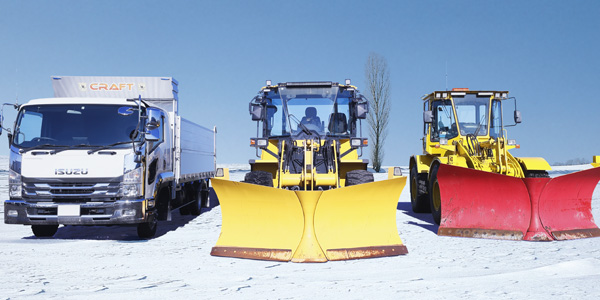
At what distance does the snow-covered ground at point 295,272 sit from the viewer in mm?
4812

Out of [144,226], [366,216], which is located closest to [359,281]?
[366,216]

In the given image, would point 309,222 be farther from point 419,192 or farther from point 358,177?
point 419,192

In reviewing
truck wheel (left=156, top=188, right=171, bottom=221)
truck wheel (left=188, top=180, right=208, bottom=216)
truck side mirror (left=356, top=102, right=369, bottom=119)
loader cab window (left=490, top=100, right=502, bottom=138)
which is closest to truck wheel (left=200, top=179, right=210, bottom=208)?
truck wheel (left=188, top=180, right=208, bottom=216)

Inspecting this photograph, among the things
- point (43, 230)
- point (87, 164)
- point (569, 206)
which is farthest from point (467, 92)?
point (43, 230)

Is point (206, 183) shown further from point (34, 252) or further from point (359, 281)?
point (359, 281)

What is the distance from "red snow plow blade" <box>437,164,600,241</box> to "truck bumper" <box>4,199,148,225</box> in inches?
187

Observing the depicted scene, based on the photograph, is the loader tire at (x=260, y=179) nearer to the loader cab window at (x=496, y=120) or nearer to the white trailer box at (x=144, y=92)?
the white trailer box at (x=144, y=92)

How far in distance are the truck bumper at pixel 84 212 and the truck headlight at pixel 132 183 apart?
0.12 metres

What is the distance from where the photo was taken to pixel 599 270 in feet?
18.4

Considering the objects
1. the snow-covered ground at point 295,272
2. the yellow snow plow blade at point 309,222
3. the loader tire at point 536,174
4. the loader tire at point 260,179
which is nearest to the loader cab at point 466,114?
the loader tire at point 536,174

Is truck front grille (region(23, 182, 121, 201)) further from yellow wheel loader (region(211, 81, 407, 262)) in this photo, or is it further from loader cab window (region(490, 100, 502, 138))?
loader cab window (region(490, 100, 502, 138))

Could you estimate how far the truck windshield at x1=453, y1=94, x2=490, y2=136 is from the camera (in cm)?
1085

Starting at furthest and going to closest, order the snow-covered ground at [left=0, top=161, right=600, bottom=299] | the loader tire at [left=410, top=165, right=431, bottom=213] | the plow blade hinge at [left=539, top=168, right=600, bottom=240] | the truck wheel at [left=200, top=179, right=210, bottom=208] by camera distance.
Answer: the truck wheel at [left=200, top=179, right=210, bottom=208] → the loader tire at [left=410, top=165, right=431, bottom=213] → the plow blade hinge at [left=539, top=168, right=600, bottom=240] → the snow-covered ground at [left=0, top=161, right=600, bottom=299]

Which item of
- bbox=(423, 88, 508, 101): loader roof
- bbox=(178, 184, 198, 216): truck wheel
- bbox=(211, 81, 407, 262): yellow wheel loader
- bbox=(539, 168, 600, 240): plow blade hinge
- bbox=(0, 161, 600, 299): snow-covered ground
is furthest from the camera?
bbox=(178, 184, 198, 216): truck wheel
